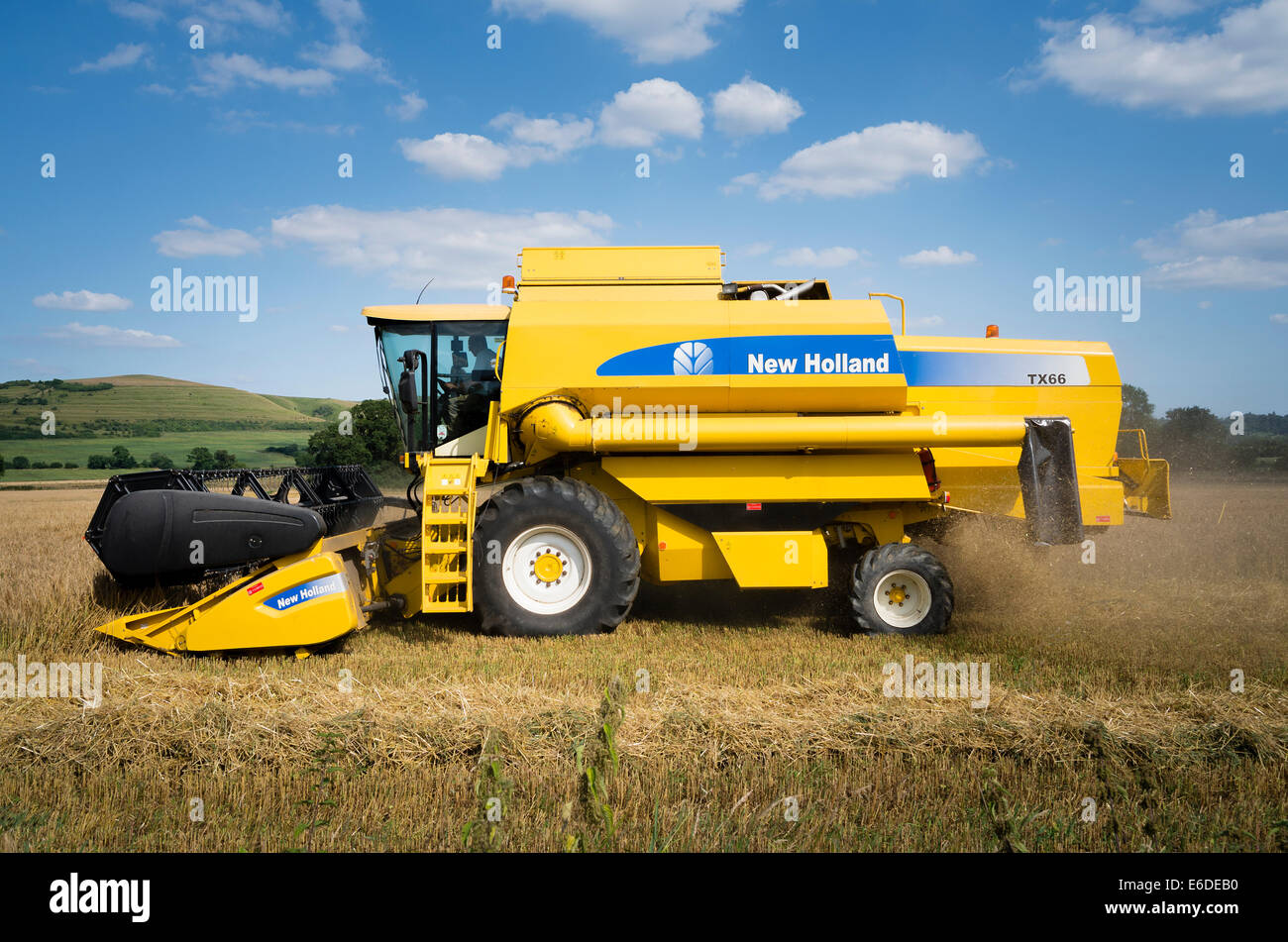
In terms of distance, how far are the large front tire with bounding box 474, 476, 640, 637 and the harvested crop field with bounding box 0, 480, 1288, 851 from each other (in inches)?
8.9

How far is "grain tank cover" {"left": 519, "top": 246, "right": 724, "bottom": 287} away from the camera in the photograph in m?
6.49

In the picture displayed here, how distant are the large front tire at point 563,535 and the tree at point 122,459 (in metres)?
31.6

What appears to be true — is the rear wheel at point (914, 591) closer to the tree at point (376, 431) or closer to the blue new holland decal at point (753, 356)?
the blue new holland decal at point (753, 356)

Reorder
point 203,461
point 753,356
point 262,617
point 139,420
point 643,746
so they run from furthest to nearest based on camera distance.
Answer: point 139,420 → point 203,461 → point 753,356 → point 262,617 → point 643,746

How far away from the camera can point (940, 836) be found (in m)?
3.06

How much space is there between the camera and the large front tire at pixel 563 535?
19.2 feet

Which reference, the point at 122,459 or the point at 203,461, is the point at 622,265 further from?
the point at 122,459

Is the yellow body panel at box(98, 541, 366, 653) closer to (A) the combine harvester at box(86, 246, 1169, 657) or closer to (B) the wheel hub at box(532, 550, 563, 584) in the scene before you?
(A) the combine harvester at box(86, 246, 1169, 657)

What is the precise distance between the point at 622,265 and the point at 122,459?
35.5 metres

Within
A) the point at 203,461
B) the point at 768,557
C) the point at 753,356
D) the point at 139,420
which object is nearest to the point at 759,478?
the point at 768,557

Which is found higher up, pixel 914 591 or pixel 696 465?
pixel 696 465

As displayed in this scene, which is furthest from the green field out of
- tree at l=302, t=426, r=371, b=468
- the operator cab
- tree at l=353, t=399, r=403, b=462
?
the operator cab

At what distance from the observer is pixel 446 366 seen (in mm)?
6516
